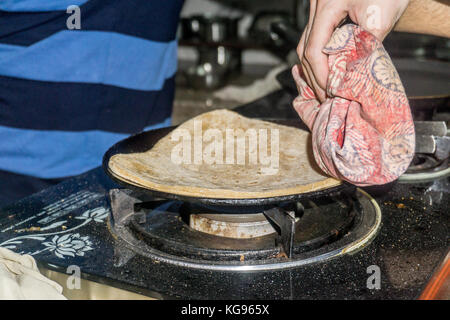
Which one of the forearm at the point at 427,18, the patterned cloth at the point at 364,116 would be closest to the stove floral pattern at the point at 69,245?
the patterned cloth at the point at 364,116

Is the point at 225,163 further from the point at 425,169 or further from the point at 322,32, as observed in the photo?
the point at 425,169

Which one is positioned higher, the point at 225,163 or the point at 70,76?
the point at 70,76

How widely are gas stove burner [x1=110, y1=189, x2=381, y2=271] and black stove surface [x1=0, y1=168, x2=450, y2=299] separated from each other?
0.07 feet

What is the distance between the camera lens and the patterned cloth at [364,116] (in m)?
0.87

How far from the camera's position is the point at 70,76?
1.50 m

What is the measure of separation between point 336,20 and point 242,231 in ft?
1.53

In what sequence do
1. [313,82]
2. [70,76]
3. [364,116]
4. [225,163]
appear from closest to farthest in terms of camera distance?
1. [364,116]
2. [313,82]
3. [225,163]
4. [70,76]

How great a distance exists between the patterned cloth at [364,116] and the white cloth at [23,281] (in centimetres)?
54

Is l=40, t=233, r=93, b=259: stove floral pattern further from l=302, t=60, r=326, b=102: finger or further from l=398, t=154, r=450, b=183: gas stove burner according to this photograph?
l=398, t=154, r=450, b=183: gas stove burner

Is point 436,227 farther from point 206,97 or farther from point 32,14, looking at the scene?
point 206,97

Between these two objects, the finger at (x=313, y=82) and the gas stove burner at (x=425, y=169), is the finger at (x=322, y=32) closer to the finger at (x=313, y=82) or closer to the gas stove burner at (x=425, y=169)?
the finger at (x=313, y=82)

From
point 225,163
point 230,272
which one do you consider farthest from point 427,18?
point 230,272

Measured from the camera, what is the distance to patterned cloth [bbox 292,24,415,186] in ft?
2.85

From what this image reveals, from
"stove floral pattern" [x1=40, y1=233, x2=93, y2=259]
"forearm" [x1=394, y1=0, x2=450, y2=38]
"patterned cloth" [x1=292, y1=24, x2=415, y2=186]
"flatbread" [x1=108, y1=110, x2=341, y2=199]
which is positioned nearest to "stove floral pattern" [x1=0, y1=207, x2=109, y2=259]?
"stove floral pattern" [x1=40, y1=233, x2=93, y2=259]
